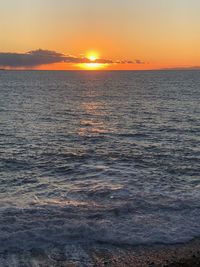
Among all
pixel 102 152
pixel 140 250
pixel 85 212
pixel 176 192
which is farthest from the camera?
pixel 102 152

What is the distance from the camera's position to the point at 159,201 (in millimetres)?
23609

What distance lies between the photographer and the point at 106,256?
17.0 m

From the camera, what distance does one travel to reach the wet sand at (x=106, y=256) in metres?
Result: 16.2

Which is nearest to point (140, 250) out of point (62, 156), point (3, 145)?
point (62, 156)

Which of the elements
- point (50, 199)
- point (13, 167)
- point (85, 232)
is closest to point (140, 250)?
point (85, 232)

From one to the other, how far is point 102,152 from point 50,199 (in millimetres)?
13025

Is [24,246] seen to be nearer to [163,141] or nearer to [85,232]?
[85,232]

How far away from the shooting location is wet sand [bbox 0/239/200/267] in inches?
637

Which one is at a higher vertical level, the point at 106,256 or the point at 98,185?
the point at 106,256

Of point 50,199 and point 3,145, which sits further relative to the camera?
point 3,145

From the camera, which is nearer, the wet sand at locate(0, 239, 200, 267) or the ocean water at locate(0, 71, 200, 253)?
the wet sand at locate(0, 239, 200, 267)

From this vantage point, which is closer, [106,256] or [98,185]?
[106,256]

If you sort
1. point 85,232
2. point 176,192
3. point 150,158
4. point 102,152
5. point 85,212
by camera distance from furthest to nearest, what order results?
point 102,152 → point 150,158 → point 176,192 → point 85,212 → point 85,232

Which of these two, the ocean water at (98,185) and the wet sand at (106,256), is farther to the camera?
the ocean water at (98,185)
